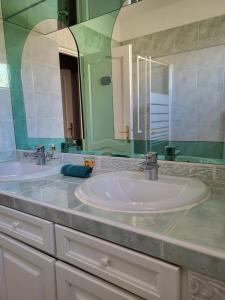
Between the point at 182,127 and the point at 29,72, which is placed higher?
the point at 29,72

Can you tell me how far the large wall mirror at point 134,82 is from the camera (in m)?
1.00

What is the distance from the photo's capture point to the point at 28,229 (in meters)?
0.88

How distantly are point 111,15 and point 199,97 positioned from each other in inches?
26.8

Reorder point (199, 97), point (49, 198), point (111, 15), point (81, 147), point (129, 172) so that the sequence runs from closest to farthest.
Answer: point (49, 198), point (199, 97), point (129, 172), point (111, 15), point (81, 147)

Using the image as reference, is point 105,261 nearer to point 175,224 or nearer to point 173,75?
point 175,224

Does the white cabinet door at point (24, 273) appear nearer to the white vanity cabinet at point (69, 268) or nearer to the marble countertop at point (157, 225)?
the white vanity cabinet at point (69, 268)

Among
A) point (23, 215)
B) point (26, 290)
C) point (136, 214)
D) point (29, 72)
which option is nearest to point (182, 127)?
point (136, 214)

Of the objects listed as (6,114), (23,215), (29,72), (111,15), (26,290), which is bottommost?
(26,290)

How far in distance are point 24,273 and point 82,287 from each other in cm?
32

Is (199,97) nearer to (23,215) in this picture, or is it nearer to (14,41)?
(23,215)

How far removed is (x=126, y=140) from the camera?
124cm

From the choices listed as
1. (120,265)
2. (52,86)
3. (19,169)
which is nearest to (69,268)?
(120,265)

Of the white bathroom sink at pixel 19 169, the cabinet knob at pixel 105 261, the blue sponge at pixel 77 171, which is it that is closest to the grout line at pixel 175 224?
the cabinet knob at pixel 105 261

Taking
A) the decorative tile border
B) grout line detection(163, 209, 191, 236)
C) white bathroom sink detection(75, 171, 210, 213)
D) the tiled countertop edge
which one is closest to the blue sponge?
white bathroom sink detection(75, 171, 210, 213)
